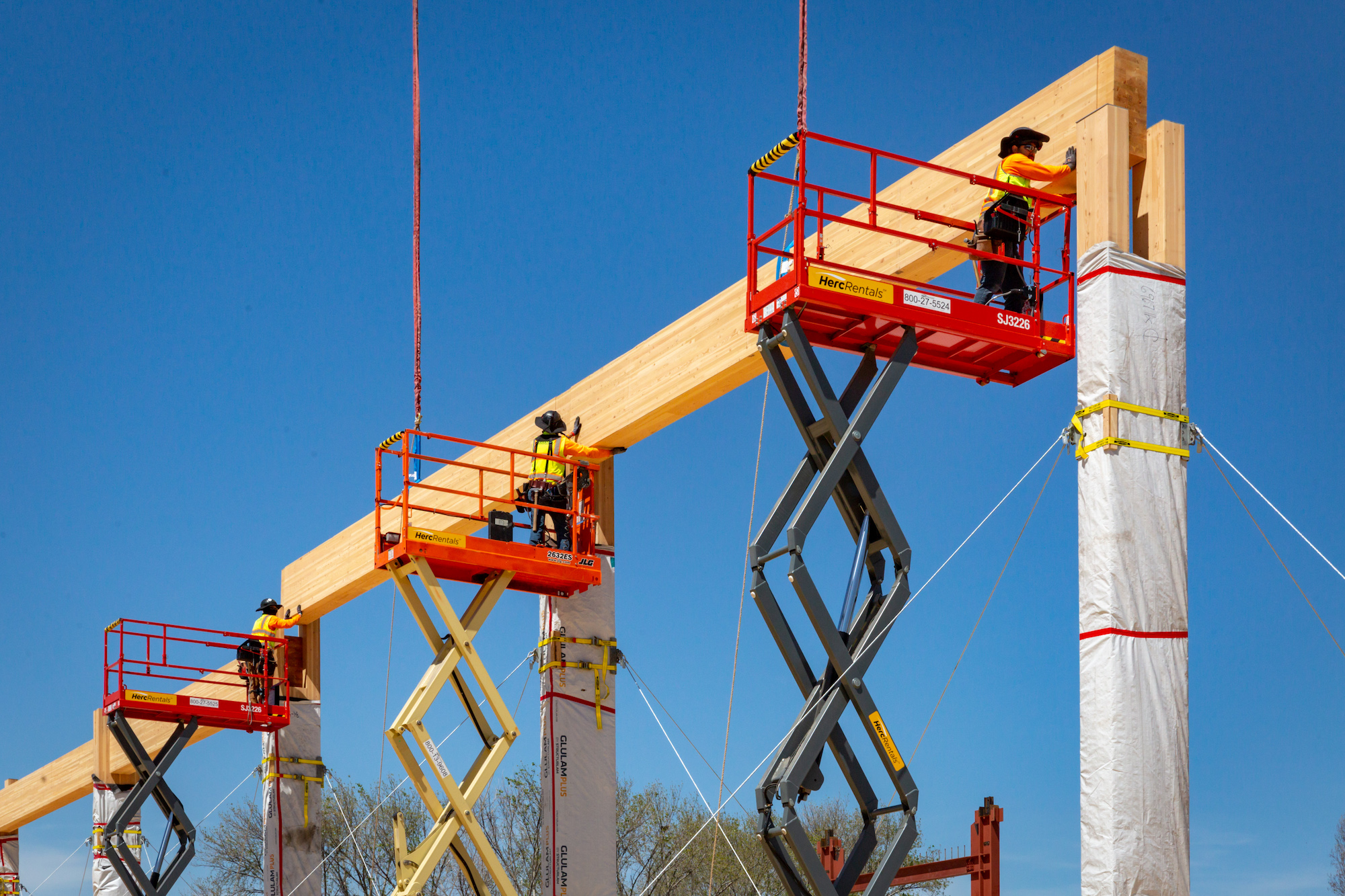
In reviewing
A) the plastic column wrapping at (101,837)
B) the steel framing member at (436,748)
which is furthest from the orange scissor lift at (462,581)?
the plastic column wrapping at (101,837)

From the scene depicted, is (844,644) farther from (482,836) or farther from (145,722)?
(145,722)

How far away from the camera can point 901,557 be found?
10938mm

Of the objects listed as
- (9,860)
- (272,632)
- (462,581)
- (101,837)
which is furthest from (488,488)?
(9,860)

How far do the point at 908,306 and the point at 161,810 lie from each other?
Answer: 59.4 ft

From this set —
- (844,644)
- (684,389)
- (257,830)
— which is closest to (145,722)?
(257,830)

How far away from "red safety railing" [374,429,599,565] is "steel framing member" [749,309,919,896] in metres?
6.27

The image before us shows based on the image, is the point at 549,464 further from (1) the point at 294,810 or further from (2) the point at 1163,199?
(1) the point at 294,810

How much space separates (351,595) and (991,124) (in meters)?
15.0

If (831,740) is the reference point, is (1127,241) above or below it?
above

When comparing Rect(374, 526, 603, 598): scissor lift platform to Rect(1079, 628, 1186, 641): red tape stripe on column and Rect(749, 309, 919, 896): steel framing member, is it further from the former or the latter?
Rect(1079, 628, 1186, 641): red tape stripe on column

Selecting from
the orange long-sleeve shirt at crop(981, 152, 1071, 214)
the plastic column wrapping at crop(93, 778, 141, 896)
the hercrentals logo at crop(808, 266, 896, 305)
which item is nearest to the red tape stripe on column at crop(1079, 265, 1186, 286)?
the orange long-sleeve shirt at crop(981, 152, 1071, 214)

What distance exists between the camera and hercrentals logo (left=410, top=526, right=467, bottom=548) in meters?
16.6

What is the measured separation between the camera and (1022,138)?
11.9 meters

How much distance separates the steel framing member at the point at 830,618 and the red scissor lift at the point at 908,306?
250mm
